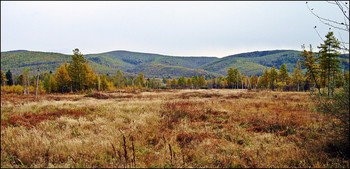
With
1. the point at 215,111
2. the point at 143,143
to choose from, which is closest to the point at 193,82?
the point at 215,111

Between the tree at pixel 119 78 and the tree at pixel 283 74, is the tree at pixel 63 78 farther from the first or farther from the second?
the tree at pixel 283 74

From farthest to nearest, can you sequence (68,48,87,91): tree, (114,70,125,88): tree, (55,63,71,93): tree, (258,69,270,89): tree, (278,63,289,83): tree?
(114,70,125,88): tree < (258,69,270,89): tree < (278,63,289,83): tree < (55,63,71,93): tree < (68,48,87,91): tree

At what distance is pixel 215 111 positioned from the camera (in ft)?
46.4

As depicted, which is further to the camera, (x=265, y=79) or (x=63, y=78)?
(x=265, y=79)

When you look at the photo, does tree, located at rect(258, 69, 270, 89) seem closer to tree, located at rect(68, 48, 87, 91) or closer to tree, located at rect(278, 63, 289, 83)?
tree, located at rect(278, 63, 289, 83)

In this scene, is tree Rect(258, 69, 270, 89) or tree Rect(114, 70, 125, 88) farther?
tree Rect(114, 70, 125, 88)

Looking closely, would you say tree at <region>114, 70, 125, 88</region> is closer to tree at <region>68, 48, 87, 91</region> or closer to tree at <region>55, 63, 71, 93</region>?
tree at <region>55, 63, 71, 93</region>

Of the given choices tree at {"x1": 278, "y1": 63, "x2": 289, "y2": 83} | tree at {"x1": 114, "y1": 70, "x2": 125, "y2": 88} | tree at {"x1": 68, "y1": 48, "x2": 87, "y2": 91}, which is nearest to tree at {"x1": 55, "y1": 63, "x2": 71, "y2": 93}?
tree at {"x1": 68, "y1": 48, "x2": 87, "y2": 91}

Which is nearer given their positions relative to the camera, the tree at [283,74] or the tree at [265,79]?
the tree at [283,74]

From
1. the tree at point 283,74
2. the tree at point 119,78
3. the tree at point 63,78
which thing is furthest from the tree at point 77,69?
the tree at point 283,74

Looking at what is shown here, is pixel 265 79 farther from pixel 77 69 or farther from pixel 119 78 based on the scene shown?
pixel 77 69

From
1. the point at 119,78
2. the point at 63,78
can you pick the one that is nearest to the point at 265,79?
the point at 119,78

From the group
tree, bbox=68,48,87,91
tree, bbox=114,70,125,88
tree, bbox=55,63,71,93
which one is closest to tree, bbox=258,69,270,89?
tree, bbox=114,70,125,88

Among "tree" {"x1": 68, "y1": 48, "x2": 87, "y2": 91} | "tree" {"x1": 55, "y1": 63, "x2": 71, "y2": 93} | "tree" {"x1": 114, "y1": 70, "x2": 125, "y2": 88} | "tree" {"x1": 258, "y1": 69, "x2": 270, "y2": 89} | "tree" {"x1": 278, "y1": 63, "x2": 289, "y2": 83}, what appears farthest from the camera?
"tree" {"x1": 114, "y1": 70, "x2": 125, "y2": 88}
